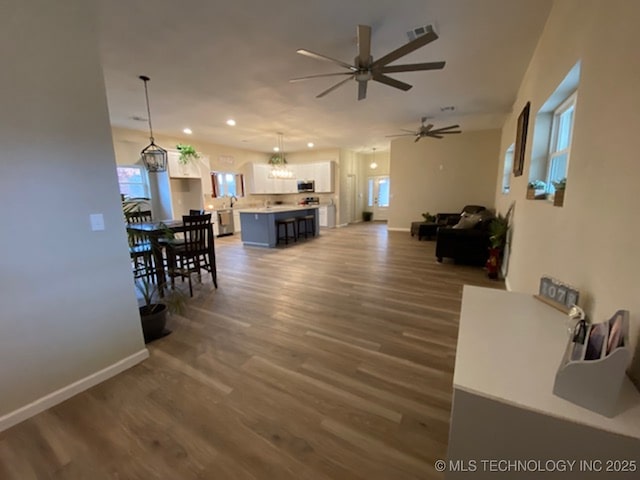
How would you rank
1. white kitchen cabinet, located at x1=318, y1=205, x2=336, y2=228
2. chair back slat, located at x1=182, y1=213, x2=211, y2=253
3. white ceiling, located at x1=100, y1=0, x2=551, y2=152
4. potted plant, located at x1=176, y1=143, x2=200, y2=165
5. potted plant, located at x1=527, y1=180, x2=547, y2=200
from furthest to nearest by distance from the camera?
white kitchen cabinet, located at x1=318, y1=205, x2=336, y2=228 → potted plant, located at x1=176, y1=143, x2=200, y2=165 → chair back slat, located at x1=182, y1=213, x2=211, y2=253 → potted plant, located at x1=527, y1=180, x2=547, y2=200 → white ceiling, located at x1=100, y1=0, x2=551, y2=152

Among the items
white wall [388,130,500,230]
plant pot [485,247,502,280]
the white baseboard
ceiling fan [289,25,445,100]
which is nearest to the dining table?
the white baseboard

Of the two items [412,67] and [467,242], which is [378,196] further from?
[412,67]

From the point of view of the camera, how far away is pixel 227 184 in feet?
28.9

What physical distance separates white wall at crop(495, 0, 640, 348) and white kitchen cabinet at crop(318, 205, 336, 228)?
26.0 ft

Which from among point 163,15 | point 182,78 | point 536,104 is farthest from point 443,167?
point 163,15

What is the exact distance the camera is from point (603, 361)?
774 mm

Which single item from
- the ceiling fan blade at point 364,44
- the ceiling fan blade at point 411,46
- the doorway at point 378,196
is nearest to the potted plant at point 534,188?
the ceiling fan blade at point 411,46

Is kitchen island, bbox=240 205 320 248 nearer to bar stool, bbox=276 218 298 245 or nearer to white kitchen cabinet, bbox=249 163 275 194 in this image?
bar stool, bbox=276 218 298 245

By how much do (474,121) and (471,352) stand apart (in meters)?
6.87

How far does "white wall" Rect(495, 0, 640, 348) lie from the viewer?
0.99m

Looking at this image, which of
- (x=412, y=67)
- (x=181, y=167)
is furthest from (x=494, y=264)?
(x=181, y=167)

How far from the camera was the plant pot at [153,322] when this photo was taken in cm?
251

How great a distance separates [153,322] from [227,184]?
22.9 ft

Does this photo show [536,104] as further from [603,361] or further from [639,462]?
[639,462]
